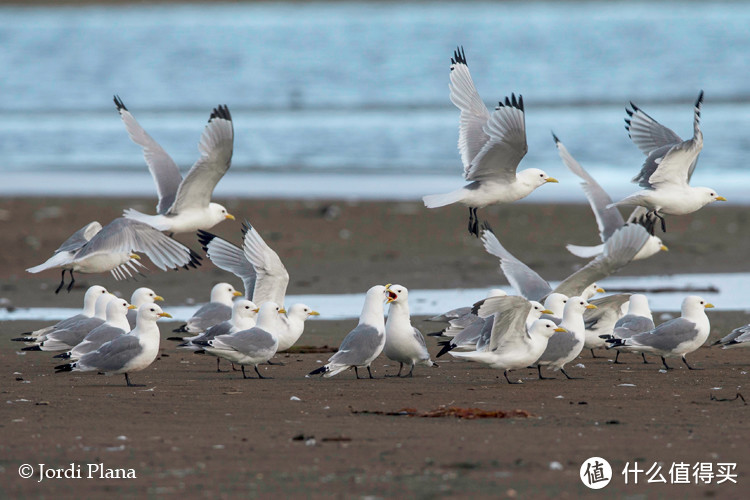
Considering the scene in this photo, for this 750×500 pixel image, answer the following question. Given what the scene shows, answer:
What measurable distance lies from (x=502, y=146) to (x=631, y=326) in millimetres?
2323

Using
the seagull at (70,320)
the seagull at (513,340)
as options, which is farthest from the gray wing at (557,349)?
the seagull at (70,320)

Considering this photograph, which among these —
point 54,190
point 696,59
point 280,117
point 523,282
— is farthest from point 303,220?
point 696,59

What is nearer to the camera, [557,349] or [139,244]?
[557,349]

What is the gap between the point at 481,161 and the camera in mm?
12164

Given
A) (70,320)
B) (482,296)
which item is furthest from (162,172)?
(482,296)

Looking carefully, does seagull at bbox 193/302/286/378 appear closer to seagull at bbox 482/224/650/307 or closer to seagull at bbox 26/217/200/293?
seagull at bbox 26/217/200/293

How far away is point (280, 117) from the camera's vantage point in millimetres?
43875

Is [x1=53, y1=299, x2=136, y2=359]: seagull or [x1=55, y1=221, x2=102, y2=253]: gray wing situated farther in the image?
[x1=55, y1=221, x2=102, y2=253]: gray wing

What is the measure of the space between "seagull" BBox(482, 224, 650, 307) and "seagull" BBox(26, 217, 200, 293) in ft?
9.90

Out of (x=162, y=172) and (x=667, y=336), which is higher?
(x=162, y=172)

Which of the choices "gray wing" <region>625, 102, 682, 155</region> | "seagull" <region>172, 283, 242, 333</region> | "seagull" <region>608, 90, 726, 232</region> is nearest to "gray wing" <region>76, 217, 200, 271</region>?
"seagull" <region>172, 283, 242, 333</region>

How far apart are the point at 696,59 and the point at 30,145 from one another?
35891mm

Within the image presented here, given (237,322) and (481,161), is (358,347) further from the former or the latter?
(481,161)

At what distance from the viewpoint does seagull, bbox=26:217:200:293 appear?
468 inches
